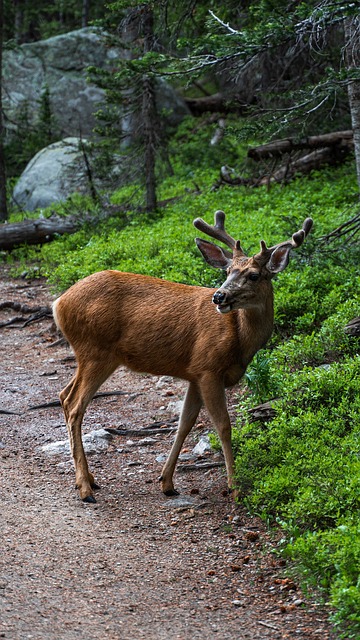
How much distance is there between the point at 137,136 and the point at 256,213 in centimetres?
321

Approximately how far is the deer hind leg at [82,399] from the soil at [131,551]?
0.20 metres

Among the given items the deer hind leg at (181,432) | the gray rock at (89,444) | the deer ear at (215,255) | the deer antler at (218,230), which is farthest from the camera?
the gray rock at (89,444)

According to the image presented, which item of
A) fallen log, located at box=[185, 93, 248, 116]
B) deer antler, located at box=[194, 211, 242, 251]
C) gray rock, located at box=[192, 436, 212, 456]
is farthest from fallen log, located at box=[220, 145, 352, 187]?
gray rock, located at box=[192, 436, 212, 456]

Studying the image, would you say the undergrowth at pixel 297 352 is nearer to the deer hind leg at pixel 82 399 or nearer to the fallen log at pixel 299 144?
the fallen log at pixel 299 144

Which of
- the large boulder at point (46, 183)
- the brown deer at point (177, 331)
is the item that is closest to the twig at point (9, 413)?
the brown deer at point (177, 331)

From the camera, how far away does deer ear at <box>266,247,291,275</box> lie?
6871 millimetres

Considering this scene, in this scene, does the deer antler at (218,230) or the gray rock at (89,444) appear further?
the gray rock at (89,444)

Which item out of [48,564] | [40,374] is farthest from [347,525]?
[40,374]

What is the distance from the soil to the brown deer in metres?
0.35

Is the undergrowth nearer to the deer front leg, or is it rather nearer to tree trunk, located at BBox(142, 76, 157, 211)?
tree trunk, located at BBox(142, 76, 157, 211)

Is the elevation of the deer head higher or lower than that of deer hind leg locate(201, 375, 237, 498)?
higher

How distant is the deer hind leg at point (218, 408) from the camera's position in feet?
22.5

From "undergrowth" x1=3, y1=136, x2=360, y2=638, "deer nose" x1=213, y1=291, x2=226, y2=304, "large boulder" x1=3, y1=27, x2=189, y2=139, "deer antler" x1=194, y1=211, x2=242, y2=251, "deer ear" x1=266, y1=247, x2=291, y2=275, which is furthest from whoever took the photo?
"large boulder" x1=3, y1=27, x2=189, y2=139

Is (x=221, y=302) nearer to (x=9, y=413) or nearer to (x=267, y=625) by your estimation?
(x=267, y=625)
